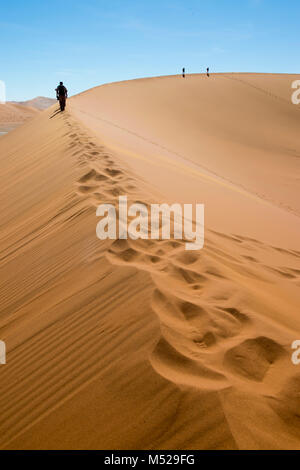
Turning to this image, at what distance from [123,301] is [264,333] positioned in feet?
2.90

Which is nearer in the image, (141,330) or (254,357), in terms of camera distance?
(254,357)

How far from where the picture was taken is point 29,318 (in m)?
2.49

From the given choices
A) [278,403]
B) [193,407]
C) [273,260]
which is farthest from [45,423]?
[273,260]

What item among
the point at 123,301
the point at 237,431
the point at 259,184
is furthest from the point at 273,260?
the point at 259,184

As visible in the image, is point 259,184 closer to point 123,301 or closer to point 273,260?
point 273,260

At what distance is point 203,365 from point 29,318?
1.42 metres

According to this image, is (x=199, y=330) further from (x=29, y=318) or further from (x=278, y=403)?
(x=29, y=318)

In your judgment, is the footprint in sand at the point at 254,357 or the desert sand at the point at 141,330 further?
the footprint in sand at the point at 254,357

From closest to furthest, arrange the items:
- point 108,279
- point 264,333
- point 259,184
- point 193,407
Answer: point 193,407, point 264,333, point 108,279, point 259,184

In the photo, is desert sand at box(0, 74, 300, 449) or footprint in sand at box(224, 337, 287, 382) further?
footprint in sand at box(224, 337, 287, 382)

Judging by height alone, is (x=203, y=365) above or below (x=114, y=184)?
below

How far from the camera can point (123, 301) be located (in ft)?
7.23

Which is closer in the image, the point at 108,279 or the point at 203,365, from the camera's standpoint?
the point at 203,365
